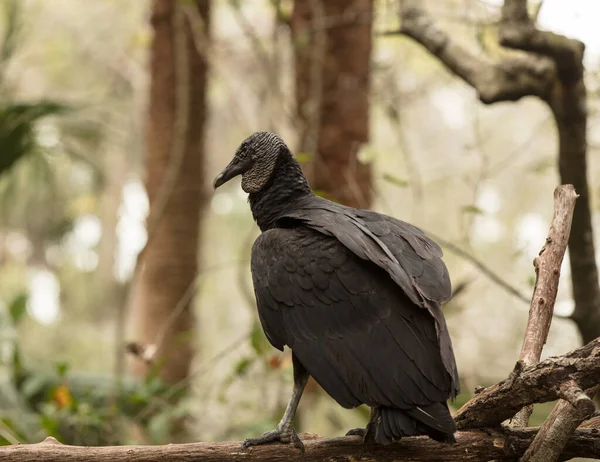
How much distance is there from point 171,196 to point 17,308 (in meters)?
1.48

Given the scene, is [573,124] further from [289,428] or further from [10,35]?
[10,35]

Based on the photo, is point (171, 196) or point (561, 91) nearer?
point (561, 91)

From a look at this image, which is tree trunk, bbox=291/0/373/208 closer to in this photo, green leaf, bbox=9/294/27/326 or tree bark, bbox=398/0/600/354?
tree bark, bbox=398/0/600/354

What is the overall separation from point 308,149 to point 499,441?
110 inches

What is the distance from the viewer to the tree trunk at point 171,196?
215 inches

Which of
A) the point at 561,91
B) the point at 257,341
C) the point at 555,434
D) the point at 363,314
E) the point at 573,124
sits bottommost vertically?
the point at 257,341

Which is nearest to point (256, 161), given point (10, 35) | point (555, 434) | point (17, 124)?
point (555, 434)

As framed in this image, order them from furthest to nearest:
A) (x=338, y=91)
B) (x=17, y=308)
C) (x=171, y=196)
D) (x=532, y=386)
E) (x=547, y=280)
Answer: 1. (x=171, y=196)
2. (x=338, y=91)
3. (x=17, y=308)
4. (x=547, y=280)
5. (x=532, y=386)

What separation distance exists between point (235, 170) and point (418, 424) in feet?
4.41

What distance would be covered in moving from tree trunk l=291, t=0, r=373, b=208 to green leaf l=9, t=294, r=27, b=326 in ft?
6.48

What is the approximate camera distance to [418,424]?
2146mm

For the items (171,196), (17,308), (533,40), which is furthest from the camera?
(171,196)

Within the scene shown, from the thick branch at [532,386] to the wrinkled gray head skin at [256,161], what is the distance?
121cm

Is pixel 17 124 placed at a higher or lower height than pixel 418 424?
higher
